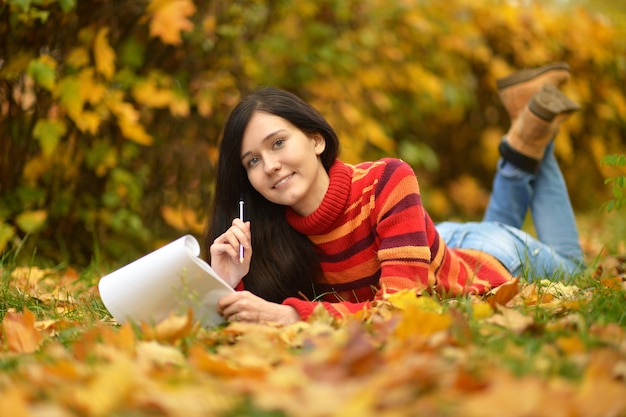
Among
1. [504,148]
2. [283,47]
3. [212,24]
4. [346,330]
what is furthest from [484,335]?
[283,47]

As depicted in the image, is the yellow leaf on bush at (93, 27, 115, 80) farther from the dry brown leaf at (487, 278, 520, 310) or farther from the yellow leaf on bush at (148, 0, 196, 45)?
the dry brown leaf at (487, 278, 520, 310)

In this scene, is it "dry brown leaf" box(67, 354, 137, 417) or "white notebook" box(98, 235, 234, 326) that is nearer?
"dry brown leaf" box(67, 354, 137, 417)

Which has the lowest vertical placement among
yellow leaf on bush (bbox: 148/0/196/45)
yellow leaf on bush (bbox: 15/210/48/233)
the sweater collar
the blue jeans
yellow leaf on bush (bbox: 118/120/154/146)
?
the blue jeans

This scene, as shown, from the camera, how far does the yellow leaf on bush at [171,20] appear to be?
9.46 ft

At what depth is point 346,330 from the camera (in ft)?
5.26

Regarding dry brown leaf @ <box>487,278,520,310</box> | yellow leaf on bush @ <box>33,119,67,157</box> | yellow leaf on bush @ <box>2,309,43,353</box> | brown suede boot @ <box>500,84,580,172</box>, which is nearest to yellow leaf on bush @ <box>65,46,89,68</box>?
yellow leaf on bush @ <box>33,119,67,157</box>

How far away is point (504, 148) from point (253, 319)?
5.48 feet

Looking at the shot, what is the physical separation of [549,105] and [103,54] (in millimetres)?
1813

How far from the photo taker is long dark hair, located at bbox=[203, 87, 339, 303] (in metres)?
2.23

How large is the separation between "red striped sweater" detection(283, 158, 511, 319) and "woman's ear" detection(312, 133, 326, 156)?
0.07m

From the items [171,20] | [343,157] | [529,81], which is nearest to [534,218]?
[529,81]

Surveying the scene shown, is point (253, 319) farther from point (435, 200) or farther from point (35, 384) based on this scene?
point (435, 200)

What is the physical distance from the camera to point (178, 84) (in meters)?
3.29

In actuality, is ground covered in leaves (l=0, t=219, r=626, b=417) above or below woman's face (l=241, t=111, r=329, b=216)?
below
